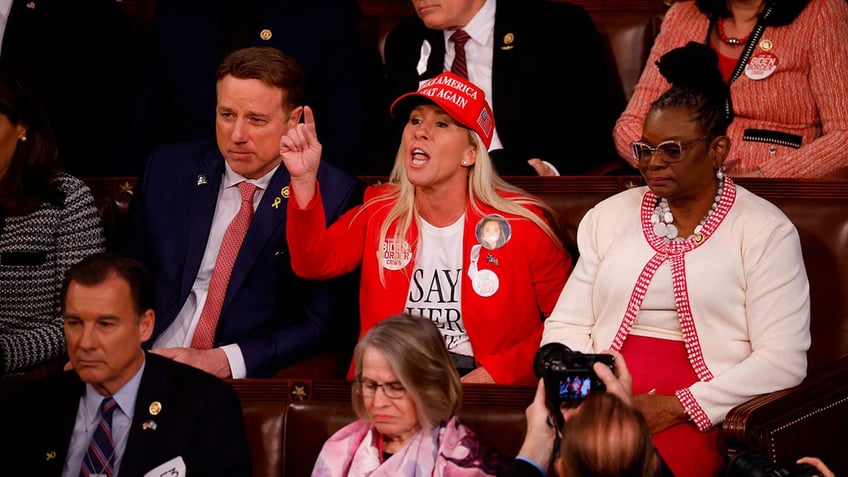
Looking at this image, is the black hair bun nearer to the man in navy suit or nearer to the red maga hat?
the red maga hat

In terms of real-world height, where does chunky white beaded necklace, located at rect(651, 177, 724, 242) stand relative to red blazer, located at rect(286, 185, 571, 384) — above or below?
above

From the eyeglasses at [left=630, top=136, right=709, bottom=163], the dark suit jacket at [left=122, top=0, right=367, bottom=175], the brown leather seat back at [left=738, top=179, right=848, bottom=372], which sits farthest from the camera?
the dark suit jacket at [left=122, top=0, right=367, bottom=175]

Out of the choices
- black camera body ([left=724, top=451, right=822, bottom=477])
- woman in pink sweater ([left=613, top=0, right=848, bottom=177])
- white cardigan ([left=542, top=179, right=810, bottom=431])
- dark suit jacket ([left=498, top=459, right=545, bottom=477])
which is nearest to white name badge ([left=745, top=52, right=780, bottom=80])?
woman in pink sweater ([left=613, top=0, right=848, bottom=177])

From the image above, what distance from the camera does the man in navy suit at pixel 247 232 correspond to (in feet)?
10.6

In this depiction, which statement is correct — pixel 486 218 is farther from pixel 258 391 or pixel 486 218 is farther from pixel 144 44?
pixel 144 44

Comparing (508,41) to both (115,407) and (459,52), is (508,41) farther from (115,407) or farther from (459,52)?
(115,407)

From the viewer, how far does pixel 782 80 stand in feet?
11.1

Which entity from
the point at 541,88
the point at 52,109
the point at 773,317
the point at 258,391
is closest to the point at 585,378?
the point at 773,317

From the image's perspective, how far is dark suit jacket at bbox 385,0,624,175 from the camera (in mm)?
3734

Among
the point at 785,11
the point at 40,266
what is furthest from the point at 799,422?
the point at 40,266

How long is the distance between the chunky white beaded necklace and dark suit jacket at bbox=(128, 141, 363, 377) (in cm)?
86

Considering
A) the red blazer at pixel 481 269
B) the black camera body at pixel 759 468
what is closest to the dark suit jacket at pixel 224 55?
the red blazer at pixel 481 269

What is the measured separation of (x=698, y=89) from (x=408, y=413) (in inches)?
38.2

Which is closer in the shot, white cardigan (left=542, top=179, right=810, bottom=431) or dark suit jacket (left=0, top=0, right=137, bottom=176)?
white cardigan (left=542, top=179, right=810, bottom=431)
